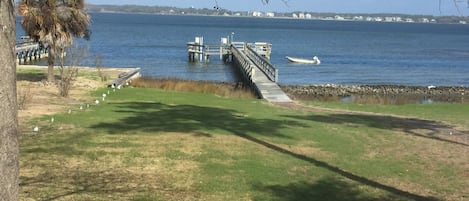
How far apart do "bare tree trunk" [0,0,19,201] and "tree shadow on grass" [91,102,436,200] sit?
7102 millimetres

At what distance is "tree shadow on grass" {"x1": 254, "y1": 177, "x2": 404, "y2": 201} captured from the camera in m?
8.21

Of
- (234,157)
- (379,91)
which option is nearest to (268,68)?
(379,91)

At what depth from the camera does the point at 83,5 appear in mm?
24234

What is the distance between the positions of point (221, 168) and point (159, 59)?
53.7 meters

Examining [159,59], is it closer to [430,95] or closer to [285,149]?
[430,95]

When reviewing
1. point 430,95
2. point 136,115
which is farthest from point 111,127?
point 430,95

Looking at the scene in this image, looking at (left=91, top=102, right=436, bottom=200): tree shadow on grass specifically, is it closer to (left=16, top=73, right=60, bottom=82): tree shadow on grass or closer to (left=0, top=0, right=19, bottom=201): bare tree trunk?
(left=0, top=0, right=19, bottom=201): bare tree trunk

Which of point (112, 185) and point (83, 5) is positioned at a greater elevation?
point (83, 5)

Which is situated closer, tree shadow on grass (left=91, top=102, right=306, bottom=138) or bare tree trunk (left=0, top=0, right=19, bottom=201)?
bare tree trunk (left=0, top=0, right=19, bottom=201)

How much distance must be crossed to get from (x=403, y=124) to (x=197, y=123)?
5988 mm

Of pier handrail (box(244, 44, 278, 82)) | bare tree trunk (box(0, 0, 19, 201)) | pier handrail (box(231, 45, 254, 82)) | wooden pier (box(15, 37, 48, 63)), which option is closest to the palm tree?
pier handrail (box(244, 44, 278, 82))

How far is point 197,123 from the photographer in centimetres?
1511

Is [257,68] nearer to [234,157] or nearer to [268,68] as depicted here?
[268,68]

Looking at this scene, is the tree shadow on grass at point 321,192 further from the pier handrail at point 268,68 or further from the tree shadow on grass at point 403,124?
the pier handrail at point 268,68
